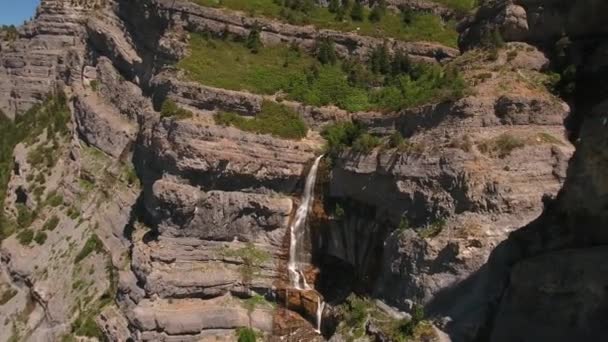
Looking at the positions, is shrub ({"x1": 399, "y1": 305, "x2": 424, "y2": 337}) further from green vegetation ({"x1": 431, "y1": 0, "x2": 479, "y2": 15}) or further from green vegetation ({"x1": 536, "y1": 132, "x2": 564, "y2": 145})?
green vegetation ({"x1": 431, "y1": 0, "x2": 479, "y2": 15})

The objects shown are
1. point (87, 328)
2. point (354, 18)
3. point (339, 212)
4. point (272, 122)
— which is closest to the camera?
point (339, 212)

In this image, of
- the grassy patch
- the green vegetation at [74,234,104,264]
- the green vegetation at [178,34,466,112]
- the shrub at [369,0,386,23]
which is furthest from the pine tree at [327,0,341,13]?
the green vegetation at [74,234,104,264]

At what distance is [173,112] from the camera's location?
35719 millimetres

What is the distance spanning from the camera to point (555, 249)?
22.6 m

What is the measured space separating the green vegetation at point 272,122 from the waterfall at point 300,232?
3176mm

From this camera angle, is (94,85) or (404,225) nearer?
(404,225)

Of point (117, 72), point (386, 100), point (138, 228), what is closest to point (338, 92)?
point (386, 100)

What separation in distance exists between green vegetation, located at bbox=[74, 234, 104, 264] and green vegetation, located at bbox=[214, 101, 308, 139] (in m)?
13.3

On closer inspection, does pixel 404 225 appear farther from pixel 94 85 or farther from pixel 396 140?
pixel 94 85

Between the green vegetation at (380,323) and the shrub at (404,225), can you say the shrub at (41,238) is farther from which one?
the shrub at (404,225)

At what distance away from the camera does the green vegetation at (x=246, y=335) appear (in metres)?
31.9

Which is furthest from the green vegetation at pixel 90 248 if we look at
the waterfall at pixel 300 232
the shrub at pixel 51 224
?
the waterfall at pixel 300 232

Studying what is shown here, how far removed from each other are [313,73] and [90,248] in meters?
20.7

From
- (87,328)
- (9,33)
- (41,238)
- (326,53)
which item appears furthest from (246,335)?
(9,33)
